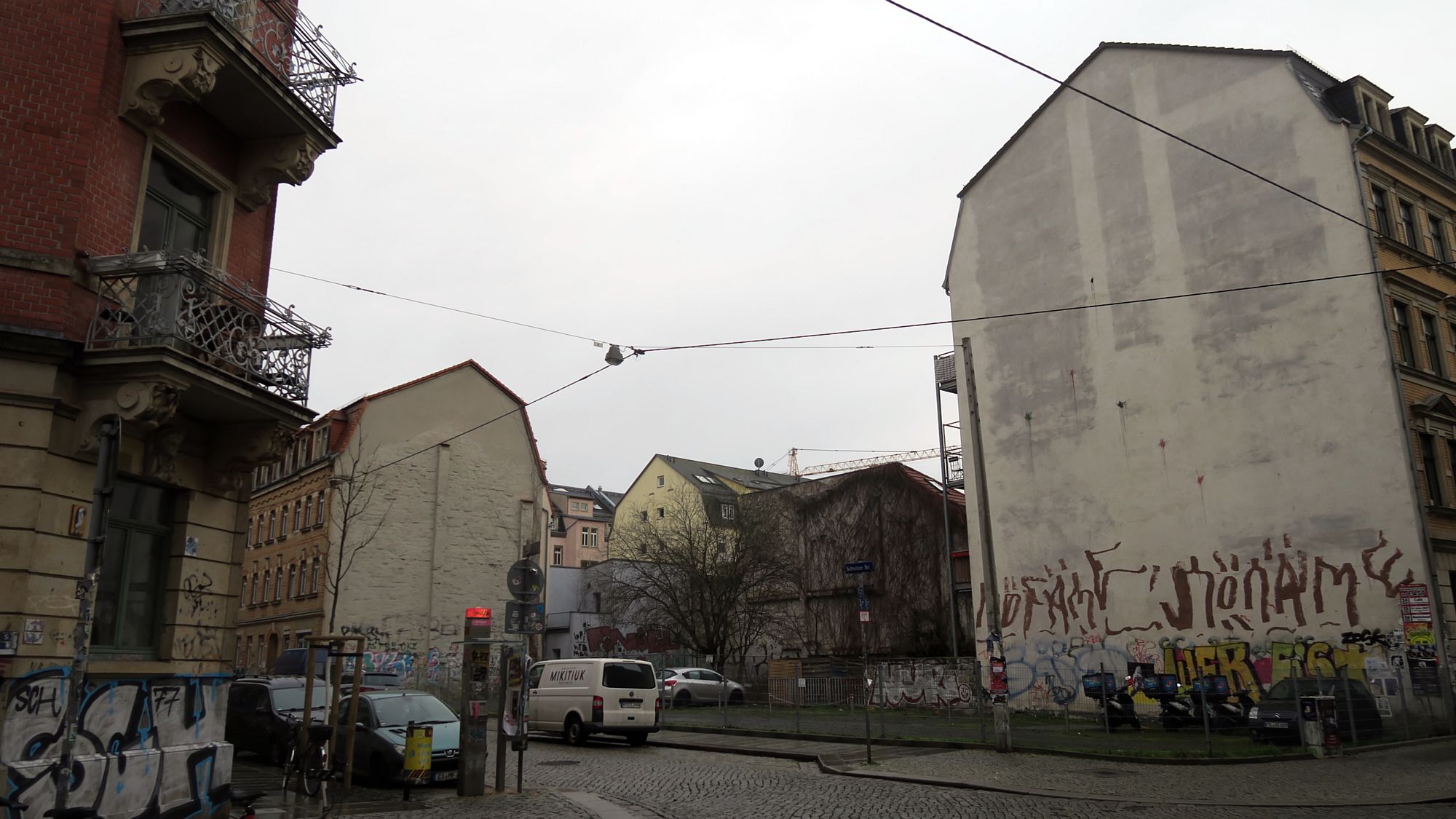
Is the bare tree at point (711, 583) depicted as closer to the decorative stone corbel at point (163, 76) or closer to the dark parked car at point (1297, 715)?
the dark parked car at point (1297, 715)

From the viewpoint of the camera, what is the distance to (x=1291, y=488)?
24266 mm

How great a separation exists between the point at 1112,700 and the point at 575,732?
492 inches

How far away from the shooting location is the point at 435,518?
40.2 metres

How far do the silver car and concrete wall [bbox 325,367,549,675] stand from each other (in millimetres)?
8945

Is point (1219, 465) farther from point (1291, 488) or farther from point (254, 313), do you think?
point (254, 313)

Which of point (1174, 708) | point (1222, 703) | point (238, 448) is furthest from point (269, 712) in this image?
point (1222, 703)

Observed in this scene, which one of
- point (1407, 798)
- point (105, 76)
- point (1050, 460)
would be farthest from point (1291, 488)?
point (105, 76)

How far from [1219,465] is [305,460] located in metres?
34.0

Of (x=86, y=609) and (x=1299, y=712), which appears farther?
(x=1299, y=712)

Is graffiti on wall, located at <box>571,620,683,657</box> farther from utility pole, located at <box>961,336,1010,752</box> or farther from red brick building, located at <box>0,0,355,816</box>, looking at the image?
red brick building, located at <box>0,0,355,816</box>

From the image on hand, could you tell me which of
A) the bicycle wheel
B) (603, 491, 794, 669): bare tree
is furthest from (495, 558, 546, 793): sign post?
(603, 491, 794, 669): bare tree

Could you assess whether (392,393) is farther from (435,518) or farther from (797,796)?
(797,796)

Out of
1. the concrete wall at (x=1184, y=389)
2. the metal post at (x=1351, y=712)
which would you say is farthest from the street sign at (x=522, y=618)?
the concrete wall at (x=1184, y=389)

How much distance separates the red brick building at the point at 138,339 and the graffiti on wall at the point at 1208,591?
72.9 ft
